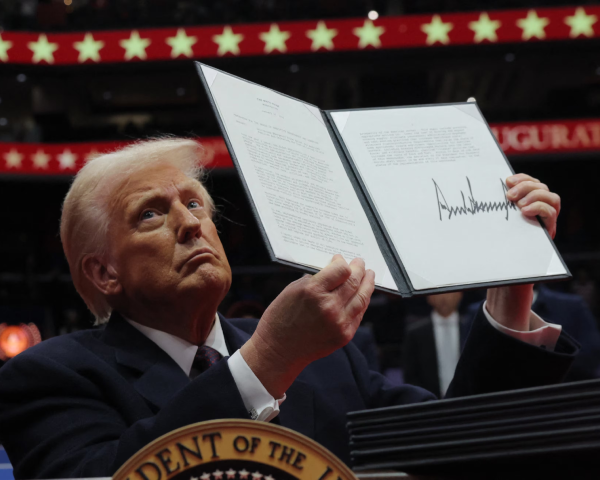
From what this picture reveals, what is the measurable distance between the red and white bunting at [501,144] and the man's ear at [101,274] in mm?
8622

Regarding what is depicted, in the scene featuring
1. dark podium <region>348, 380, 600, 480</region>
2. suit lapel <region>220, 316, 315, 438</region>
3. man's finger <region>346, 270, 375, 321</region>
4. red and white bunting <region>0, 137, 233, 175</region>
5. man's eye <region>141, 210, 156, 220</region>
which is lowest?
dark podium <region>348, 380, 600, 480</region>

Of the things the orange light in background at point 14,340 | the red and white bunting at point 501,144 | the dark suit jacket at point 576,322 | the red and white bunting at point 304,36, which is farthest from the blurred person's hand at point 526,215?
the red and white bunting at point 304,36

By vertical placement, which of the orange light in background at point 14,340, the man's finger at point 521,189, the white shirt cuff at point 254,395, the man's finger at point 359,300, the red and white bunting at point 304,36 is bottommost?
the white shirt cuff at point 254,395

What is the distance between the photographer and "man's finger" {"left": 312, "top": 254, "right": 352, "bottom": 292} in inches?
32.2

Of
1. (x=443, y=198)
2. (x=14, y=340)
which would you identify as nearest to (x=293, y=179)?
(x=443, y=198)

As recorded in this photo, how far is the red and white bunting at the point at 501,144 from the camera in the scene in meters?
9.98

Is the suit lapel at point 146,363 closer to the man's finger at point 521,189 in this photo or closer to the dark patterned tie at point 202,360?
the dark patterned tie at point 202,360

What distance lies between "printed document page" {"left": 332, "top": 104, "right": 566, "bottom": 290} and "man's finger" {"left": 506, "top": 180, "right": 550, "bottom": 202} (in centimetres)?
1

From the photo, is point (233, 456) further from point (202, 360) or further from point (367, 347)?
point (367, 347)

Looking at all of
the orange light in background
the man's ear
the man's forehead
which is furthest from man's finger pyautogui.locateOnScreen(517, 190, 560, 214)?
the orange light in background

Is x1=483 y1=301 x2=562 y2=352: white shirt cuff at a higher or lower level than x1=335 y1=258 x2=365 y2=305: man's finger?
higher

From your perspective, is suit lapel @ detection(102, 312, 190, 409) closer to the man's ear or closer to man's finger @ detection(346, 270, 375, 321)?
the man's ear

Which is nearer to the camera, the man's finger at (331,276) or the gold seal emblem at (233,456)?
the gold seal emblem at (233,456)

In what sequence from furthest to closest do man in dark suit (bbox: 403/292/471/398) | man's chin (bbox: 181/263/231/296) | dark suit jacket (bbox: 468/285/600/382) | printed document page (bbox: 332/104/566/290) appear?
man in dark suit (bbox: 403/292/471/398), dark suit jacket (bbox: 468/285/600/382), man's chin (bbox: 181/263/231/296), printed document page (bbox: 332/104/566/290)
